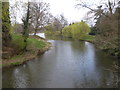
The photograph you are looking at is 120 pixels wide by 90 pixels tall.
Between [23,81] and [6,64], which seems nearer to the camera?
[23,81]

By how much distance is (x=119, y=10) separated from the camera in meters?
6.55

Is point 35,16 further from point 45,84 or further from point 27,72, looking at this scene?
point 45,84

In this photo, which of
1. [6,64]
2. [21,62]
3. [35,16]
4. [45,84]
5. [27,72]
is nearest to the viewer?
[45,84]

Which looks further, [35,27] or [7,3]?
[35,27]

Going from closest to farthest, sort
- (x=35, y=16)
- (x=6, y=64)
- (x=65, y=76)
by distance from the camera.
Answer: (x=65, y=76), (x=6, y=64), (x=35, y=16)

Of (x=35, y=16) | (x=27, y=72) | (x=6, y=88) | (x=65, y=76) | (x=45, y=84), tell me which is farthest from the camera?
(x=35, y=16)

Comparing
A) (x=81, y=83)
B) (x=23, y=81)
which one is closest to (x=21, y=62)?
(x=23, y=81)

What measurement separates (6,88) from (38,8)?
22449 mm

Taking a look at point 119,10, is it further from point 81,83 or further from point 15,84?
point 15,84

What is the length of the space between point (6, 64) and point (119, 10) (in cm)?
815

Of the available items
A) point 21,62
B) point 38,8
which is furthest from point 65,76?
point 38,8

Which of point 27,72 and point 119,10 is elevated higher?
point 119,10

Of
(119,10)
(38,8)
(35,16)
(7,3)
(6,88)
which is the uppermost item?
(38,8)

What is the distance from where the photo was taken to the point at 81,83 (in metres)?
6.16
